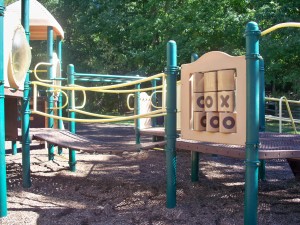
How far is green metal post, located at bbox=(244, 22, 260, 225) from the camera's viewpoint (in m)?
2.92

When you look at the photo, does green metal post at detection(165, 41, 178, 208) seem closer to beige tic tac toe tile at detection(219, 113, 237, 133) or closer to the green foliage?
beige tic tac toe tile at detection(219, 113, 237, 133)

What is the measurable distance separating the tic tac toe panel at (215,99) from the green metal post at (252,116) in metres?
0.12

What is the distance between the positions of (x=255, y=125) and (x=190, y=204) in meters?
1.35

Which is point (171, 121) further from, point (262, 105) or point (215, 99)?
point (262, 105)

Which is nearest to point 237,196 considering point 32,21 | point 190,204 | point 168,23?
point 190,204

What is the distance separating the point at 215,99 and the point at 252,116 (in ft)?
1.77

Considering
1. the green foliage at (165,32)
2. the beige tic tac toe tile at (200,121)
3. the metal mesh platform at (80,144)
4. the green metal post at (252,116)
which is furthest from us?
the green foliage at (165,32)

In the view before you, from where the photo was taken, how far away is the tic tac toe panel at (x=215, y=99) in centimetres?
311

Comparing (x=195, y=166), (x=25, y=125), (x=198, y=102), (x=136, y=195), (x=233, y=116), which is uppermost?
(x=198, y=102)

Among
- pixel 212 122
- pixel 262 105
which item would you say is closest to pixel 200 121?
pixel 212 122

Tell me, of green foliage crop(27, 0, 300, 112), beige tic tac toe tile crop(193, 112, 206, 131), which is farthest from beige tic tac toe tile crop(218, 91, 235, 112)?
green foliage crop(27, 0, 300, 112)

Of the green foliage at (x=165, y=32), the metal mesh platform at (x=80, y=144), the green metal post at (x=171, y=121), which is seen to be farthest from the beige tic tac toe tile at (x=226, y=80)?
the green foliage at (x=165, y=32)

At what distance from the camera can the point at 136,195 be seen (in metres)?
4.34

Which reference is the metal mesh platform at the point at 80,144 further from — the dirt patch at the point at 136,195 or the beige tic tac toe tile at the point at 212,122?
the beige tic tac toe tile at the point at 212,122
